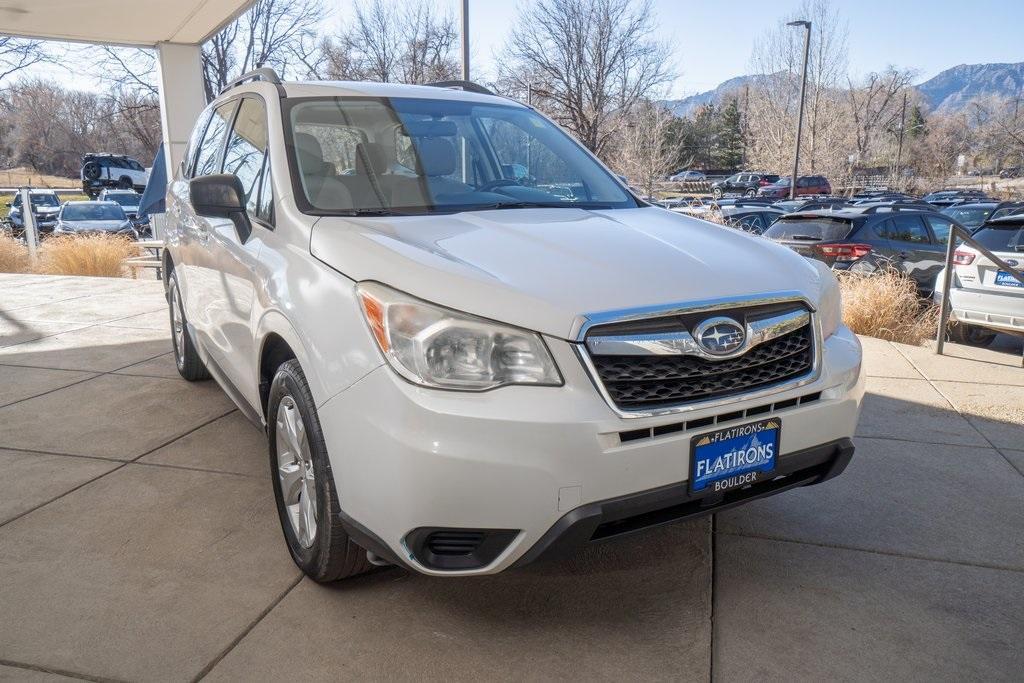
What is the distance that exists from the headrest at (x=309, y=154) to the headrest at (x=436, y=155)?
0.43 metres

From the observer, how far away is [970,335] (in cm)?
883

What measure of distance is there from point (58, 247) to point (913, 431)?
13.3 m

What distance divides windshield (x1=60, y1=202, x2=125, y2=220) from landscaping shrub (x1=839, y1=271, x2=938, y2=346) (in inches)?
830

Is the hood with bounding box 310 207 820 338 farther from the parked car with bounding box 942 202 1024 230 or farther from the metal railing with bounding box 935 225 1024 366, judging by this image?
the parked car with bounding box 942 202 1024 230

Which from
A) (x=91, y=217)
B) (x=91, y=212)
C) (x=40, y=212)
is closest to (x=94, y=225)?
(x=91, y=217)

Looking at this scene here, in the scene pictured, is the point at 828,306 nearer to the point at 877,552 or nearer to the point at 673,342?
the point at 673,342

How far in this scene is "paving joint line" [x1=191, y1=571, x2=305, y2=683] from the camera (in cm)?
248

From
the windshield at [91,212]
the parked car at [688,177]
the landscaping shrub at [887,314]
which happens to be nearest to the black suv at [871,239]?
the landscaping shrub at [887,314]

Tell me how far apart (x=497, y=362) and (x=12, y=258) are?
1433 cm

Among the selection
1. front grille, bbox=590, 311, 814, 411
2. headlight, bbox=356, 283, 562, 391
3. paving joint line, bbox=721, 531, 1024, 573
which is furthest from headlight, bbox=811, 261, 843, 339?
headlight, bbox=356, 283, 562, 391

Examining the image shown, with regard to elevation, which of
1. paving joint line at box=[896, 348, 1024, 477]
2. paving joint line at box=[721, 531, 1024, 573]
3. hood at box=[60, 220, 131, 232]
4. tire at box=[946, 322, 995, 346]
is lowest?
tire at box=[946, 322, 995, 346]

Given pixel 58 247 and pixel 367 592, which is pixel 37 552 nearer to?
pixel 367 592

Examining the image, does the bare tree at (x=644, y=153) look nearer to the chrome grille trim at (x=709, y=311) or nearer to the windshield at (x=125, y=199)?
the windshield at (x=125, y=199)

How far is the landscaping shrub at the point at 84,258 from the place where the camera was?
13.0 metres
